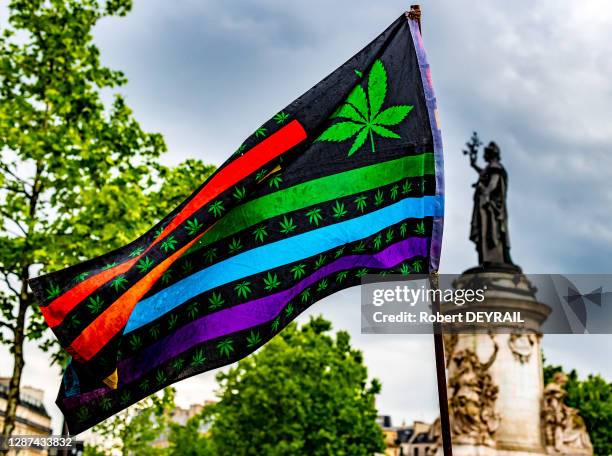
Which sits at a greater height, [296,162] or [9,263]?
[9,263]

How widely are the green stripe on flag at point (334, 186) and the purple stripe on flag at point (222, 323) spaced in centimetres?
52

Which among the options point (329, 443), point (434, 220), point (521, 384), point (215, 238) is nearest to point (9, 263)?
point (215, 238)

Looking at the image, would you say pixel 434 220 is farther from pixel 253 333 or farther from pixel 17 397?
pixel 17 397

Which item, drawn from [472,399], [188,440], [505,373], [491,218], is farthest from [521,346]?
[188,440]

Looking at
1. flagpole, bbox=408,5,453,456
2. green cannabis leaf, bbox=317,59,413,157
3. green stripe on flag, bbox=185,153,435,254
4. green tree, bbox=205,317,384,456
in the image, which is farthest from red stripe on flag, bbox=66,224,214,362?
Result: green tree, bbox=205,317,384,456

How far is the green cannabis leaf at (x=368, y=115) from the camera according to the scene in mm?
6156

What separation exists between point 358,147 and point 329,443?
3068cm

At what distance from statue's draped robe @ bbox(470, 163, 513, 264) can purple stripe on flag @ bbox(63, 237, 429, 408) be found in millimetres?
20030

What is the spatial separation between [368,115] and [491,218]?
20826 millimetres

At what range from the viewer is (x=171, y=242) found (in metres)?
5.71

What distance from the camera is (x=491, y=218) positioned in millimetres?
26203

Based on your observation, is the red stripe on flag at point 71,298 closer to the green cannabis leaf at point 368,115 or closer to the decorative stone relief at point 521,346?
the green cannabis leaf at point 368,115

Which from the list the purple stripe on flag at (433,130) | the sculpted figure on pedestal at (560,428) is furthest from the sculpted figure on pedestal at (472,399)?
the purple stripe on flag at (433,130)

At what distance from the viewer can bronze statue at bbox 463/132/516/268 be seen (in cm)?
2567
